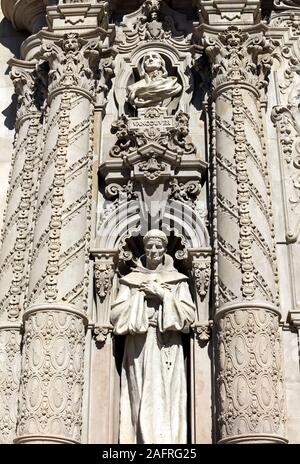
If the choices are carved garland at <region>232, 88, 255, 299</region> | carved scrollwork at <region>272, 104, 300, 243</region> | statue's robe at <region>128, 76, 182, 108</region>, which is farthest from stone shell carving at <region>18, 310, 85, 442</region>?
statue's robe at <region>128, 76, 182, 108</region>

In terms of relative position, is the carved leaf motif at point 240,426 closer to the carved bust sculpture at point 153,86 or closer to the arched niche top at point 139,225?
the arched niche top at point 139,225

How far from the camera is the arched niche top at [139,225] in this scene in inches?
424

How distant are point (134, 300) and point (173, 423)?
164 cm

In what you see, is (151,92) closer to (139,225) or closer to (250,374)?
(139,225)

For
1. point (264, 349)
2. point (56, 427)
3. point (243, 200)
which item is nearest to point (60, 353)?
point (56, 427)

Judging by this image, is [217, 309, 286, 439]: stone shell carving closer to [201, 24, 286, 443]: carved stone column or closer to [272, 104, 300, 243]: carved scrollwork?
[201, 24, 286, 443]: carved stone column

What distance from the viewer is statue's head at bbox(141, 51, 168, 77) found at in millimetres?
12062

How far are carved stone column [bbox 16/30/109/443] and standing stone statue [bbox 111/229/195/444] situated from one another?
2.15ft

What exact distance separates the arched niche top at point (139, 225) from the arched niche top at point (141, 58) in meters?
1.83

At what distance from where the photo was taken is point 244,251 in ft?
32.6

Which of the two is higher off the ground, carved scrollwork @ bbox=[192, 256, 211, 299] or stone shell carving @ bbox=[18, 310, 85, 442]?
carved scrollwork @ bbox=[192, 256, 211, 299]

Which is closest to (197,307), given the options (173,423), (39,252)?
(173,423)

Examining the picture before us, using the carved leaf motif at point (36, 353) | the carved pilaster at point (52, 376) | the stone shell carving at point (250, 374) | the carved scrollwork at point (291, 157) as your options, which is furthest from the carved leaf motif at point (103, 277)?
the carved scrollwork at point (291, 157)

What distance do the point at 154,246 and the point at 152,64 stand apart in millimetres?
3146
